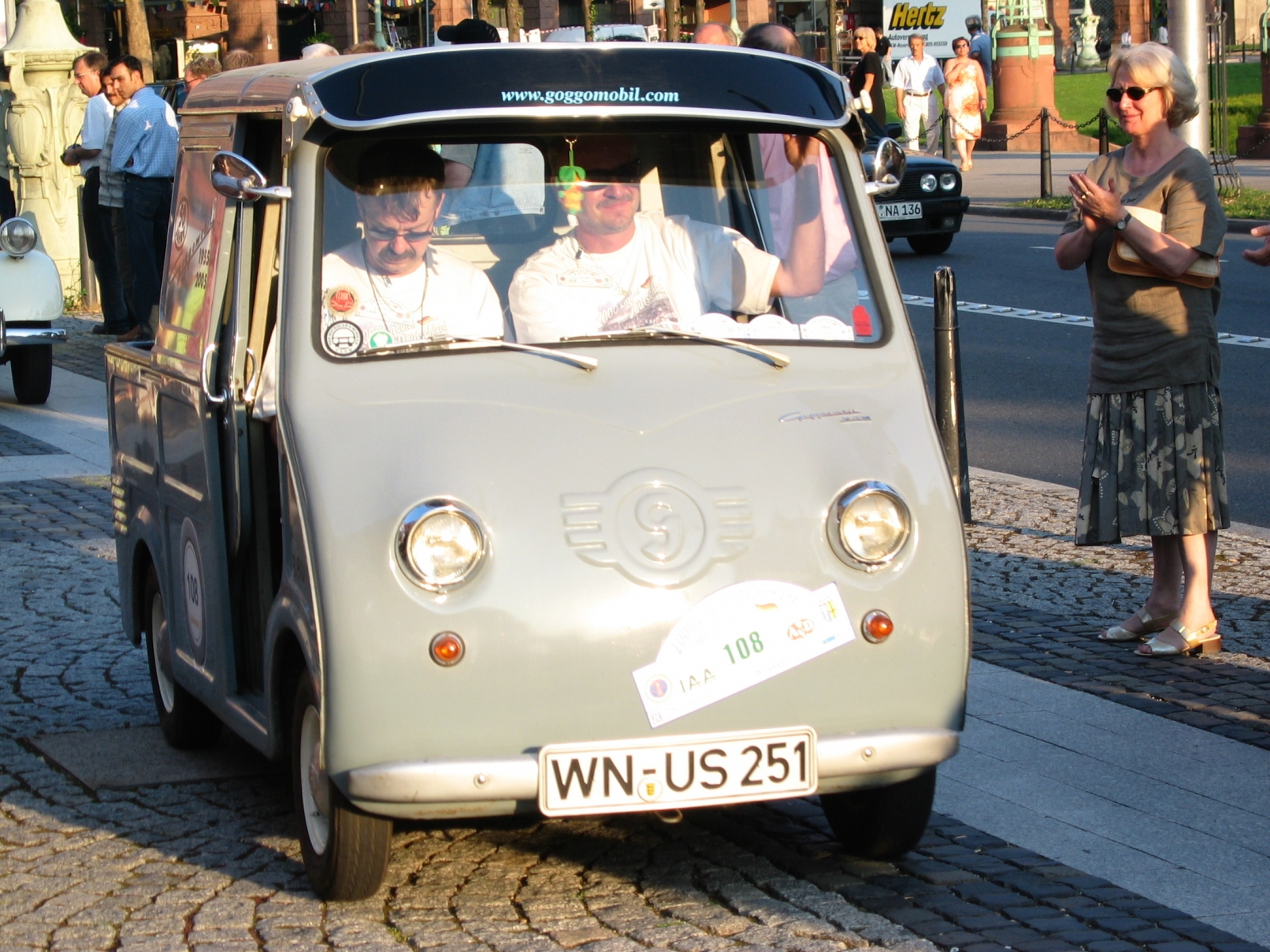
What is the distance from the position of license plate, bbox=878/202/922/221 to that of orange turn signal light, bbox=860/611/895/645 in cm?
1687

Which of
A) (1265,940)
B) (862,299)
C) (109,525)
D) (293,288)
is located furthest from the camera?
(109,525)

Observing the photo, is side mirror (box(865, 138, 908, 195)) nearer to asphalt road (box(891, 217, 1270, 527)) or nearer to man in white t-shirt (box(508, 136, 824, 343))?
man in white t-shirt (box(508, 136, 824, 343))

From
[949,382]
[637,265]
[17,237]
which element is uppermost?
[17,237]

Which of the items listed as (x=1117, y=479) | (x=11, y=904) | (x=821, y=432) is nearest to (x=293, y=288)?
(x=821, y=432)

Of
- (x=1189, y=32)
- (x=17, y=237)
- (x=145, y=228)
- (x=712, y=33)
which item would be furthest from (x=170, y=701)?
(x=145, y=228)

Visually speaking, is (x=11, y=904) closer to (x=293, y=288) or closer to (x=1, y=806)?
(x=1, y=806)

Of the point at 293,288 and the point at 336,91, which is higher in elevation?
the point at 336,91

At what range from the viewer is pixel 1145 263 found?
6.48 meters

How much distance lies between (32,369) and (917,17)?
1127 inches

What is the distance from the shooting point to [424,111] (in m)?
4.44

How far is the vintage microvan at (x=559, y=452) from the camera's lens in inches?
161

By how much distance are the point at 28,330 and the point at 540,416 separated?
376 inches

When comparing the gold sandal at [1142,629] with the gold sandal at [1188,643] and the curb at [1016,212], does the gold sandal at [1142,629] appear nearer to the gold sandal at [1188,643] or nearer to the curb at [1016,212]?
the gold sandal at [1188,643]

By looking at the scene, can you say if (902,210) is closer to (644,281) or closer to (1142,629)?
(1142,629)
